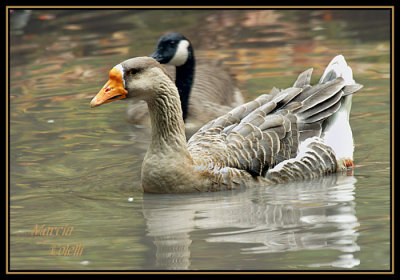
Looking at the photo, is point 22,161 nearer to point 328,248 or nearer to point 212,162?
point 212,162

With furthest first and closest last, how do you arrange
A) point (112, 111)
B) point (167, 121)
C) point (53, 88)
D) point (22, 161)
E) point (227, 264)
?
point (53, 88), point (112, 111), point (22, 161), point (167, 121), point (227, 264)

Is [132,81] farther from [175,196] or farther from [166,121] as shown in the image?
[175,196]

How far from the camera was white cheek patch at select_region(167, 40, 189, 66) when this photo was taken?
12.7 metres

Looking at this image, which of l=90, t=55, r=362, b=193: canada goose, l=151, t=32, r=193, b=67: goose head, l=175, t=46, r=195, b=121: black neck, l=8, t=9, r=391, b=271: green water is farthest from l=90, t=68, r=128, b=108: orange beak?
l=175, t=46, r=195, b=121: black neck

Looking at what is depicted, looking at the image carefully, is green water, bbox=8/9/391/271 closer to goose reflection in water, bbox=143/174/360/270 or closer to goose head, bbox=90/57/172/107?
goose reflection in water, bbox=143/174/360/270

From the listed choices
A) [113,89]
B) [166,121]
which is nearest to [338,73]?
[166,121]

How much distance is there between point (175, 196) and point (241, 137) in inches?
42.5

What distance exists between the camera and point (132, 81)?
9023 mm

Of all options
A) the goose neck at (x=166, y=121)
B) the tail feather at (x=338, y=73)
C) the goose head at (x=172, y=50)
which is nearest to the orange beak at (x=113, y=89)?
the goose neck at (x=166, y=121)

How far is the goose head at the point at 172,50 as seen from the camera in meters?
12.6

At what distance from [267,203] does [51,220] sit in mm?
2416

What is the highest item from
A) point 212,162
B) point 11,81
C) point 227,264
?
point 11,81

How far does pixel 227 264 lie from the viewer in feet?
23.4

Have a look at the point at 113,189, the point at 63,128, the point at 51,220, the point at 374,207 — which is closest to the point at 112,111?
the point at 63,128
